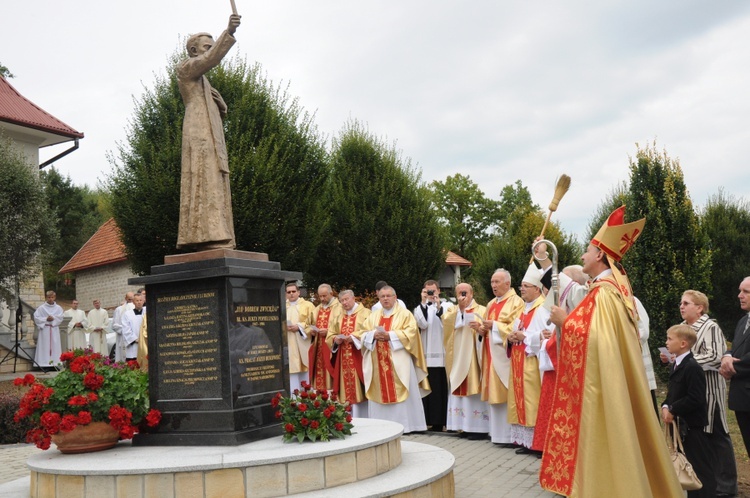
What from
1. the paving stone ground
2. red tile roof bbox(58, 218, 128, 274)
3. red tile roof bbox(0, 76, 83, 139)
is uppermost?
red tile roof bbox(0, 76, 83, 139)

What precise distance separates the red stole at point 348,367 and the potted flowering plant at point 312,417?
4.91m

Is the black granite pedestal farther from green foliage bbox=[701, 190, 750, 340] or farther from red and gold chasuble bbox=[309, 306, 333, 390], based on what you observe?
green foliage bbox=[701, 190, 750, 340]

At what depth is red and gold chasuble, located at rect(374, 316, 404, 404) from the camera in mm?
10969

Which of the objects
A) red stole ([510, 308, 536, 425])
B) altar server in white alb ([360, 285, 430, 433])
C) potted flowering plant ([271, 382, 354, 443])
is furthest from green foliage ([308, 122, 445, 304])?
potted flowering plant ([271, 382, 354, 443])

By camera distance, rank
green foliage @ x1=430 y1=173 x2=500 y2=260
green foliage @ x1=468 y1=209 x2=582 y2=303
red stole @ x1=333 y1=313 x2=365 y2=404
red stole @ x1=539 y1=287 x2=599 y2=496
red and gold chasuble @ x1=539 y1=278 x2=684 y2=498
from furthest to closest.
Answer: green foliage @ x1=430 y1=173 x2=500 y2=260 → green foliage @ x1=468 y1=209 x2=582 y2=303 → red stole @ x1=333 y1=313 x2=365 y2=404 → red stole @ x1=539 y1=287 x2=599 y2=496 → red and gold chasuble @ x1=539 y1=278 x2=684 y2=498

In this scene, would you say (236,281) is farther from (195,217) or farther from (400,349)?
(400,349)

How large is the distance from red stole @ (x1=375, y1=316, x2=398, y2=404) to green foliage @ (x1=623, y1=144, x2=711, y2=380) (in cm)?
693

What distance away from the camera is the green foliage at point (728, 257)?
28156 millimetres

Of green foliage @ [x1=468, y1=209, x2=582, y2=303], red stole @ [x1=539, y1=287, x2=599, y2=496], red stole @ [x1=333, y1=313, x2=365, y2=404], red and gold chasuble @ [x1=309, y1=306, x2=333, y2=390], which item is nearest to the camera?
red stole @ [x1=539, y1=287, x2=599, y2=496]

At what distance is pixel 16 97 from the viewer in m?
25.6

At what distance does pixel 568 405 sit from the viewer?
222 inches

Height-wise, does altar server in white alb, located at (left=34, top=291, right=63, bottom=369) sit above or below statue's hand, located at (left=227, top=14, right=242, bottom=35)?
below

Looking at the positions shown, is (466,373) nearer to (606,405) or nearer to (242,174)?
(606,405)

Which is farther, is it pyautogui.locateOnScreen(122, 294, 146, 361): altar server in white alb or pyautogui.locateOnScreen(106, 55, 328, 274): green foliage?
pyautogui.locateOnScreen(106, 55, 328, 274): green foliage
